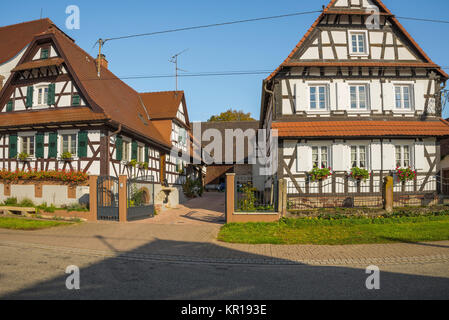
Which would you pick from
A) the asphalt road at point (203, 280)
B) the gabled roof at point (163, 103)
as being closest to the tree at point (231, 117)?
the gabled roof at point (163, 103)

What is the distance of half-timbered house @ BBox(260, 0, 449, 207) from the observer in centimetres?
1577

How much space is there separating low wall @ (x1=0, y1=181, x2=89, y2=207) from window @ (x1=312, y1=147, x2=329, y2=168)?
11.1 metres

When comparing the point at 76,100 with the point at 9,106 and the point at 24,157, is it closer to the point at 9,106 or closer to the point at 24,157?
the point at 24,157

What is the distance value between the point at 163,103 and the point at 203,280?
70.9 ft

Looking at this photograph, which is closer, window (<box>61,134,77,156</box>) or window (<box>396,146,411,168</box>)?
Result: window (<box>396,146,411,168</box>)

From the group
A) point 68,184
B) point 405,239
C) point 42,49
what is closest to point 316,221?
point 405,239

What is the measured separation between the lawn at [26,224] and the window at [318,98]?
41.3 ft

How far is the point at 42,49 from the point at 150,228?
41.8 ft

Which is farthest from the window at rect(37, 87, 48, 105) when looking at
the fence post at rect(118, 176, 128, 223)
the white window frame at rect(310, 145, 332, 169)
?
the white window frame at rect(310, 145, 332, 169)

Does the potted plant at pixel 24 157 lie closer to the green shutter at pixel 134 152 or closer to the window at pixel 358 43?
the green shutter at pixel 134 152

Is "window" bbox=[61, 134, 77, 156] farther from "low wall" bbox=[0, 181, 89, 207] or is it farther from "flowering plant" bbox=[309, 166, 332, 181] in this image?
"flowering plant" bbox=[309, 166, 332, 181]

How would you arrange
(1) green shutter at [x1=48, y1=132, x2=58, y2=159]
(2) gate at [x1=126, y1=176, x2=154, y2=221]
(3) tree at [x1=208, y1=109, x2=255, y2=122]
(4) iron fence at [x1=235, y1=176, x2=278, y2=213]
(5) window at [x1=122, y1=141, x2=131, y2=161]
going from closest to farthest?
1. (4) iron fence at [x1=235, y1=176, x2=278, y2=213]
2. (2) gate at [x1=126, y1=176, x2=154, y2=221]
3. (1) green shutter at [x1=48, y1=132, x2=58, y2=159]
4. (5) window at [x1=122, y1=141, x2=131, y2=161]
5. (3) tree at [x1=208, y1=109, x2=255, y2=122]

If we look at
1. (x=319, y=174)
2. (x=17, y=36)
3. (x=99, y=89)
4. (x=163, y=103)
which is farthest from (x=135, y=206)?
(x=17, y=36)
